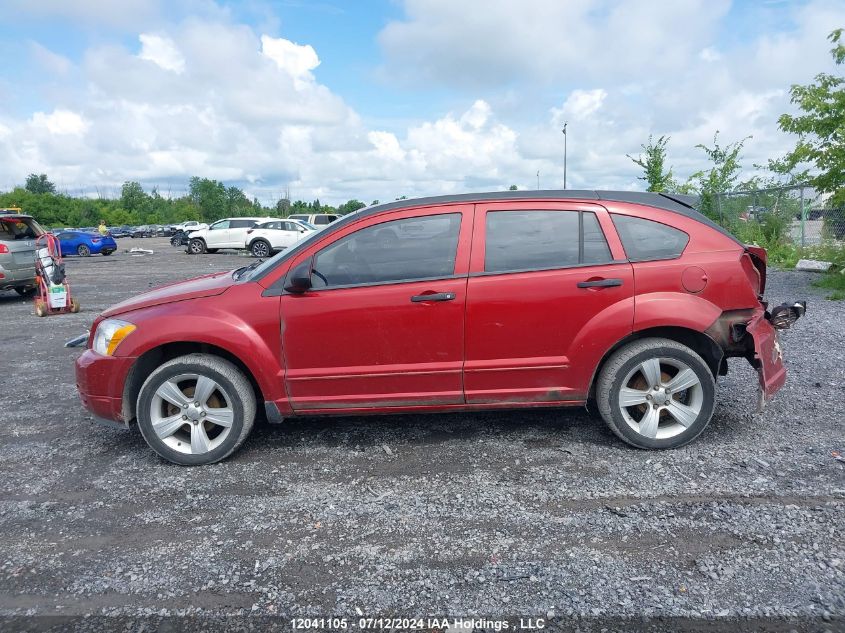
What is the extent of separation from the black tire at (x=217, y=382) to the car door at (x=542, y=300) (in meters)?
1.50

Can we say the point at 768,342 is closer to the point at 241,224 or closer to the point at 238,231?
the point at 238,231

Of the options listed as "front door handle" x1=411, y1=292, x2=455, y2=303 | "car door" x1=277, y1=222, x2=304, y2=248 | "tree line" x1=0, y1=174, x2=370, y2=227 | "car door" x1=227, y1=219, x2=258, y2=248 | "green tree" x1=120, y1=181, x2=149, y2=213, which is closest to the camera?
"front door handle" x1=411, y1=292, x2=455, y2=303

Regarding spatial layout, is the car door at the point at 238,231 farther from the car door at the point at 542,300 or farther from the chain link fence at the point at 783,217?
the car door at the point at 542,300

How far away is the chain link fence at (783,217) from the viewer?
42.6 ft

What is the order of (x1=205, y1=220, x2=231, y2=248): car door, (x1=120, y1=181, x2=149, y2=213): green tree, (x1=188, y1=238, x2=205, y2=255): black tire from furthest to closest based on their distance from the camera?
(x1=120, y1=181, x2=149, y2=213): green tree < (x1=188, y1=238, x2=205, y2=255): black tire < (x1=205, y1=220, x2=231, y2=248): car door

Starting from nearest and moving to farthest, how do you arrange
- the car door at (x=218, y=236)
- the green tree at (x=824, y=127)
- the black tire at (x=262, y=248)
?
the green tree at (x=824, y=127) → the black tire at (x=262, y=248) → the car door at (x=218, y=236)

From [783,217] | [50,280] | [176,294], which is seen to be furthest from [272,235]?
[176,294]

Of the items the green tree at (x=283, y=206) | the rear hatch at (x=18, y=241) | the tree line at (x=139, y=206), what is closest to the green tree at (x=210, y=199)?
the tree line at (x=139, y=206)

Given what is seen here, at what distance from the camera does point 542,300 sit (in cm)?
393

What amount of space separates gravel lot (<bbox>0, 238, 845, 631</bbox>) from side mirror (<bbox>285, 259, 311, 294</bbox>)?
46.2 inches

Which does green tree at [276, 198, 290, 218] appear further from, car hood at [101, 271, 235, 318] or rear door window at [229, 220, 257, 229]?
car hood at [101, 271, 235, 318]

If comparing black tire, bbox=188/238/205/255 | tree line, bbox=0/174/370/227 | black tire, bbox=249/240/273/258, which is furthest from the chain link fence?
tree line, bbox=0/174/370/227

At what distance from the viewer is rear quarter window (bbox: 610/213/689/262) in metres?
4.03

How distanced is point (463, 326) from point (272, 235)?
23160 mm
